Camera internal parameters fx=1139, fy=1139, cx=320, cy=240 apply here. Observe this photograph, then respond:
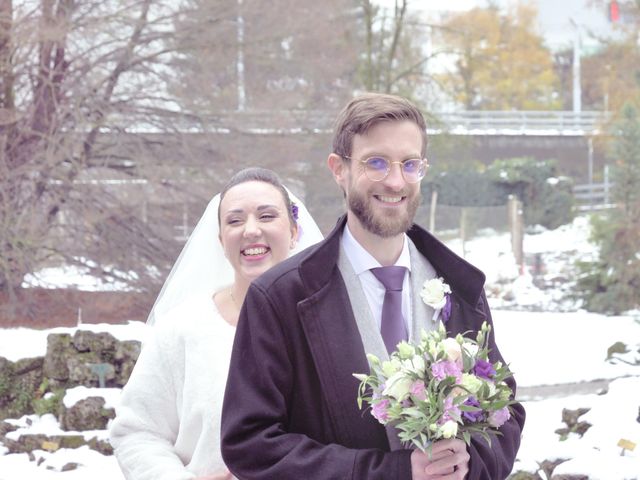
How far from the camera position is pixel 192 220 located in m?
15.9

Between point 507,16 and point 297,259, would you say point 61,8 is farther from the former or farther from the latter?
point 507,16

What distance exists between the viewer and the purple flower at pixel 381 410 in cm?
238

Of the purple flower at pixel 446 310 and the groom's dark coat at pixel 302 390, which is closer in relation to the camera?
the groom's dark coat at pixel 302 390

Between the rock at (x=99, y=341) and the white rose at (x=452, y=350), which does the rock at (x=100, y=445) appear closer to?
the rock at (x=99, y=341)

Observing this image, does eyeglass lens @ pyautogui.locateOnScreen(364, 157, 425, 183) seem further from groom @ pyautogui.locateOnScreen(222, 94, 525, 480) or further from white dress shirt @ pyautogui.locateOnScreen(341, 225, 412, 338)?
white dress shirt @ pyautogui.locateOnScreen(341, 225, 412, 338)

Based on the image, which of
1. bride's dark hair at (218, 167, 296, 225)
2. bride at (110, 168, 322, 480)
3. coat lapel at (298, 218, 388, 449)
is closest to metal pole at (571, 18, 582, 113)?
bride's dark hair at (218, 167, 296, 225)

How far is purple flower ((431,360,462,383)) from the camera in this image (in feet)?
7.75

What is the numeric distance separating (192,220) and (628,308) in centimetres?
837

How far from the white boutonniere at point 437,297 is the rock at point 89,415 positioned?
5.64 m

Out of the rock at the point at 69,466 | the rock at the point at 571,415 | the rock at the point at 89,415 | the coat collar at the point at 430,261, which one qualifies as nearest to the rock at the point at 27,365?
the rock at the point at 89,415

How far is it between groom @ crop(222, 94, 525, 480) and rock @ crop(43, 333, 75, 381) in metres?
6.23

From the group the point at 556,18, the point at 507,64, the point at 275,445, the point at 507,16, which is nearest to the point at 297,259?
the point at 275,445

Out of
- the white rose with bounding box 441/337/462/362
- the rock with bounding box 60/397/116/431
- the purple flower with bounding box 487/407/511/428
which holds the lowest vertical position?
the rock with bounding box 60/397/116/431

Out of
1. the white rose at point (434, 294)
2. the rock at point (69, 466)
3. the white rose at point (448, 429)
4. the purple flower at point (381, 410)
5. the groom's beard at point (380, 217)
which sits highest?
the groom's beard at point (380, 217)
